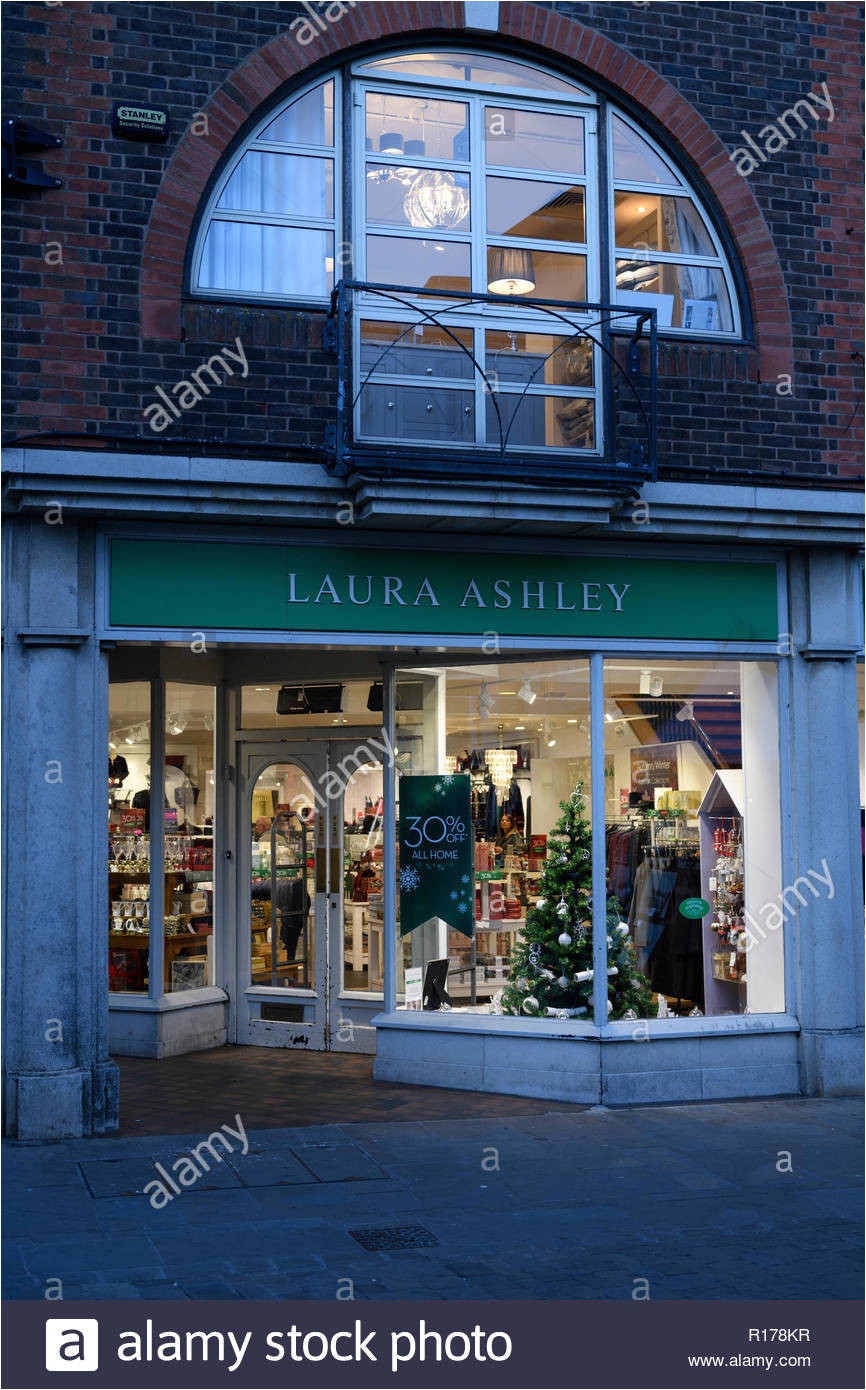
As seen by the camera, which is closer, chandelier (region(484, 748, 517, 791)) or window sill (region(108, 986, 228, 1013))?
chandelier (region(484, 748, 517, 791))

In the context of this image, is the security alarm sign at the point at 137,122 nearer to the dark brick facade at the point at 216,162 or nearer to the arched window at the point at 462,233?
the dark brick facade at the point at 216,162

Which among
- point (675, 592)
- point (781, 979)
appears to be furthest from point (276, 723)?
point (781, 979)

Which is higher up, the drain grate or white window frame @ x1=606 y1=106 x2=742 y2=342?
white window frame @ x1=606 y1=106 x2=742 y2=342

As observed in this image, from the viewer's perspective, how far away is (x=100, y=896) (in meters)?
8.63

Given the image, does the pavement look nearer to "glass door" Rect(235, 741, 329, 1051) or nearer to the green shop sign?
"glass door" Rect(235, 741, 329, 1051)

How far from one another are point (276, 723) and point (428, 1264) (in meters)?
6.02

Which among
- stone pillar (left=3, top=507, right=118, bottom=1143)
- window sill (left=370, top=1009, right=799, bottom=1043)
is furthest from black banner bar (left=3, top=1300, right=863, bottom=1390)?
window sill (left=370, top=1009, right=799, bottom=1043)

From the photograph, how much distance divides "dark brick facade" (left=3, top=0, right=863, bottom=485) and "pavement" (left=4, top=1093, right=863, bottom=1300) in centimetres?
440

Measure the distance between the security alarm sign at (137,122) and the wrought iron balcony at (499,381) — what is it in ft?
5.01

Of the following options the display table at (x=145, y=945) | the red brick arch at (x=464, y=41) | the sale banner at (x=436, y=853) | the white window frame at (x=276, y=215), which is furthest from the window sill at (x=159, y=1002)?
the white window frame at (x=276, y=215)

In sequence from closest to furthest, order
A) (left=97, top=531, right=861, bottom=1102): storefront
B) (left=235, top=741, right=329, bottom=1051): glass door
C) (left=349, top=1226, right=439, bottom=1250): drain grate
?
(left=349, top=1226, right=439, bottom=1250): drain grate, (left=97, top=531, right=861, bottom=1102): storefront, (left=235, top=741, right=329, bottom=1051): glass door

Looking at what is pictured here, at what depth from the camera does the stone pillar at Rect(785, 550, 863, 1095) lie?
32.3 feet

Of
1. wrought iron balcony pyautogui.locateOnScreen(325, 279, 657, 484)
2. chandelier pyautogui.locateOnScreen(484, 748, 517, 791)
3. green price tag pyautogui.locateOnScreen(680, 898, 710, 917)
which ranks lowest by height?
green price tag pyautogui.locateOnScreen(680, 898, 710, 917)

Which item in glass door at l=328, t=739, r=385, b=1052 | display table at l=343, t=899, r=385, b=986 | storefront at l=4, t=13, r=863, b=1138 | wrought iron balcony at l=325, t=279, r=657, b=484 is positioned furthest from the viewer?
glass door at l=328, t=739, r=385, b=1052
